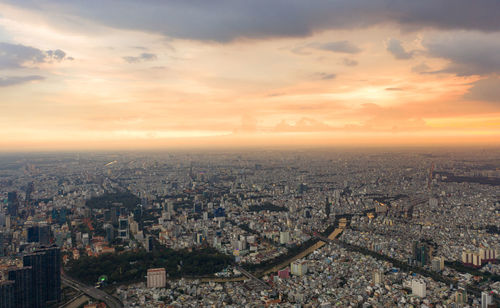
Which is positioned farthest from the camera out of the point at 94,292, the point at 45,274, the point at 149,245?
the point at 149,245

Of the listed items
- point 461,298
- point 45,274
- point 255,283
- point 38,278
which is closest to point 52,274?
point 45,274

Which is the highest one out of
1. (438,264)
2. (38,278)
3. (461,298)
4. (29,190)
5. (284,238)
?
(29,190)

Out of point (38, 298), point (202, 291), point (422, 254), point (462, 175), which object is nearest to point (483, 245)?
point (422, 254)

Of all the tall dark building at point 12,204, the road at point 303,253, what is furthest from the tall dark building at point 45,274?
the tall dark building at point 12,204

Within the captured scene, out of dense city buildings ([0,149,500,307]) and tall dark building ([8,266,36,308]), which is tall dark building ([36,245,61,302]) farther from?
tall dark building ([8,266,36,308])

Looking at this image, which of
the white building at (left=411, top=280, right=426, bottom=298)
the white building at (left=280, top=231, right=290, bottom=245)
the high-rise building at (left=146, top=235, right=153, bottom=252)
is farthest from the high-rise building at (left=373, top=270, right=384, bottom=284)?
the high-rise building at (left=146, top=235, right=153, bottom=252)

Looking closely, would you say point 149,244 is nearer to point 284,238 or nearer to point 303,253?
point 284,238

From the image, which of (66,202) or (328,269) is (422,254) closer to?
(328,269)
